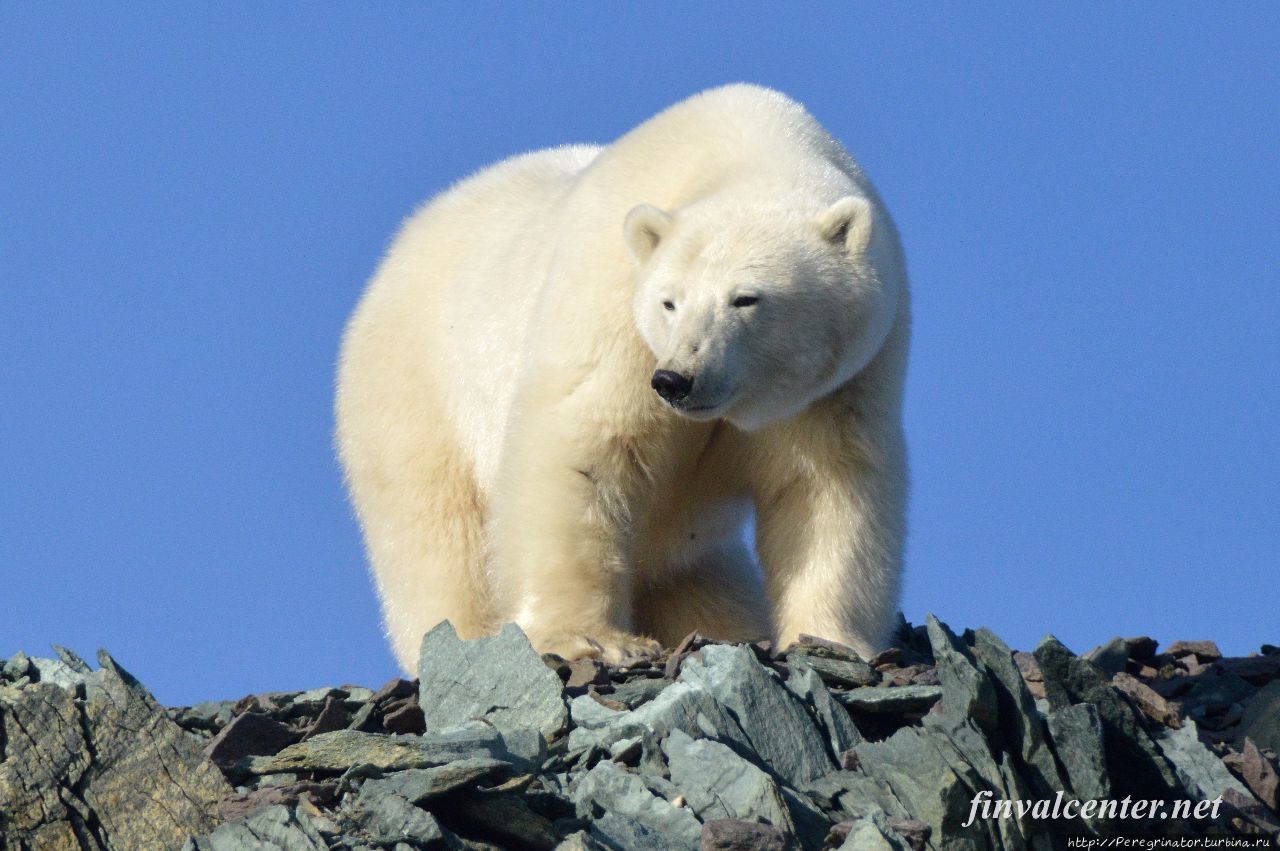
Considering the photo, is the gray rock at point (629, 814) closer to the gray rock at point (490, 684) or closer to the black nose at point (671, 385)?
the gray rock at point (490, 684)

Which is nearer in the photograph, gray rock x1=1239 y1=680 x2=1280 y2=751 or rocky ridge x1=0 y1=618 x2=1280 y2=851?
rocky ridge x1=0 y1=618 x2=1280 y2=851

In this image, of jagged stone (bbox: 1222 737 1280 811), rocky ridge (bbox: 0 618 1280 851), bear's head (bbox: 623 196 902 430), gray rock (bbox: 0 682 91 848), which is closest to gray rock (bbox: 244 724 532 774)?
rocky ridge (bbox: 0 618 1280 851)

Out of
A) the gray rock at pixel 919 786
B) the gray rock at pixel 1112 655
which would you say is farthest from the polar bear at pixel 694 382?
the gray rock at pixel 919 786

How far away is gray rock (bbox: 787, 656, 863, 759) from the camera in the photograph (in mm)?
6234

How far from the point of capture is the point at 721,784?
5641 mm

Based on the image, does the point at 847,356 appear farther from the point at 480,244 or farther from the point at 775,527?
the point at 480,244

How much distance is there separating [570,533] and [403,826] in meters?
3.01

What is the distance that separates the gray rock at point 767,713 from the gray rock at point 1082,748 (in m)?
0.78

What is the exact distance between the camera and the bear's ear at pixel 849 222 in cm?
796

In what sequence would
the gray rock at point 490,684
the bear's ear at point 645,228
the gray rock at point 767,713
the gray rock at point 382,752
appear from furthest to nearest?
the bear's ear at point 645,228 < the gray rock at point 490,684 < the gray rock at point 767,713 < the gray rock at point 382,752

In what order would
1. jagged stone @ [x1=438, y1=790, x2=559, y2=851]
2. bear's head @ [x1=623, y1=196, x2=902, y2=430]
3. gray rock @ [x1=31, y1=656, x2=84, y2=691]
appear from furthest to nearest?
bear's head @ [x1=623, y1=196, x2=902, y2=430] < gray rock @ [x1=31, y1=656, x2=84, y2=691] < jagged stone @ [x1=438, y1=790, x2=559, y2=851]

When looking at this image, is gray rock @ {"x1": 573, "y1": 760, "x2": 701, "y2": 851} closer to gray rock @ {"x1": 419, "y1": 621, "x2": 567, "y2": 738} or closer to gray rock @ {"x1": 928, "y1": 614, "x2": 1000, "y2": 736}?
gray rock @ {"x1": 419, "y1": 621, "x2": 567, "y2": 738}

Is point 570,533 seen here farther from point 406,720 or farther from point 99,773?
point 99,773

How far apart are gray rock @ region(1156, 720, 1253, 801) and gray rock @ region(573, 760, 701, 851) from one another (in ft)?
6.14
